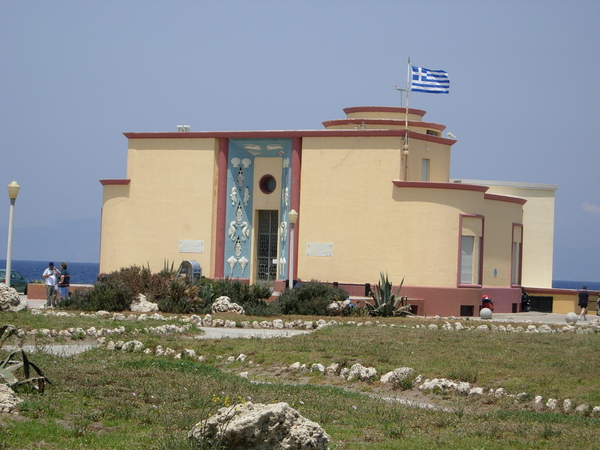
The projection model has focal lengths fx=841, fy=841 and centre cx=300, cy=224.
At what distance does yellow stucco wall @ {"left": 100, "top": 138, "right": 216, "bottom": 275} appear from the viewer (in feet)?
114

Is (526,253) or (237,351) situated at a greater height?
(526,253)

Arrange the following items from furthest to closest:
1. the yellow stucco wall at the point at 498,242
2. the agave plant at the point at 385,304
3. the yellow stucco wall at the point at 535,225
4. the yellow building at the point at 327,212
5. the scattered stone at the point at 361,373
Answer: the yellow stucco wall at the point at 535,225 → the yellow stucco wall at the point at 498,242 → the yellow building at the point at 327,212 → the agave plant at the point at 385,304 → the scattered stone at the point at 361,373

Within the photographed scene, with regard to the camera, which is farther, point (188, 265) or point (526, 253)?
point (526, 253)

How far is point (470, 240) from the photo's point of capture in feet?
107

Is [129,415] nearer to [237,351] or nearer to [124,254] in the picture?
[237,351]

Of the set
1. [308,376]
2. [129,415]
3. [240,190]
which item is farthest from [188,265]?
[129,415]

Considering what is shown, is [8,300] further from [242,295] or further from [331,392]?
[331,392]

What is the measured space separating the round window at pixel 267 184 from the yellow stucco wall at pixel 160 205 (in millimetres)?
2010

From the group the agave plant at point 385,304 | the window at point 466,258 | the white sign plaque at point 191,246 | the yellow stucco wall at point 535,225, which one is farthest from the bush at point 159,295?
the yellow stucco wall at point 535,225

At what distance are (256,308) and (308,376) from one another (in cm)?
1226

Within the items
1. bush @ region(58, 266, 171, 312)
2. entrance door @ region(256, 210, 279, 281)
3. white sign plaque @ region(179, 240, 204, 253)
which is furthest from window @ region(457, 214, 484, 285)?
bush @ region(58, 266, 171, 312)

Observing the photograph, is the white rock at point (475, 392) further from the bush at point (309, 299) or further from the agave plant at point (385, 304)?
the agave plant at point (385, 304)

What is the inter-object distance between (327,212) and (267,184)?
12.1 feet

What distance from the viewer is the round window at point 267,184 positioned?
3500 cm
